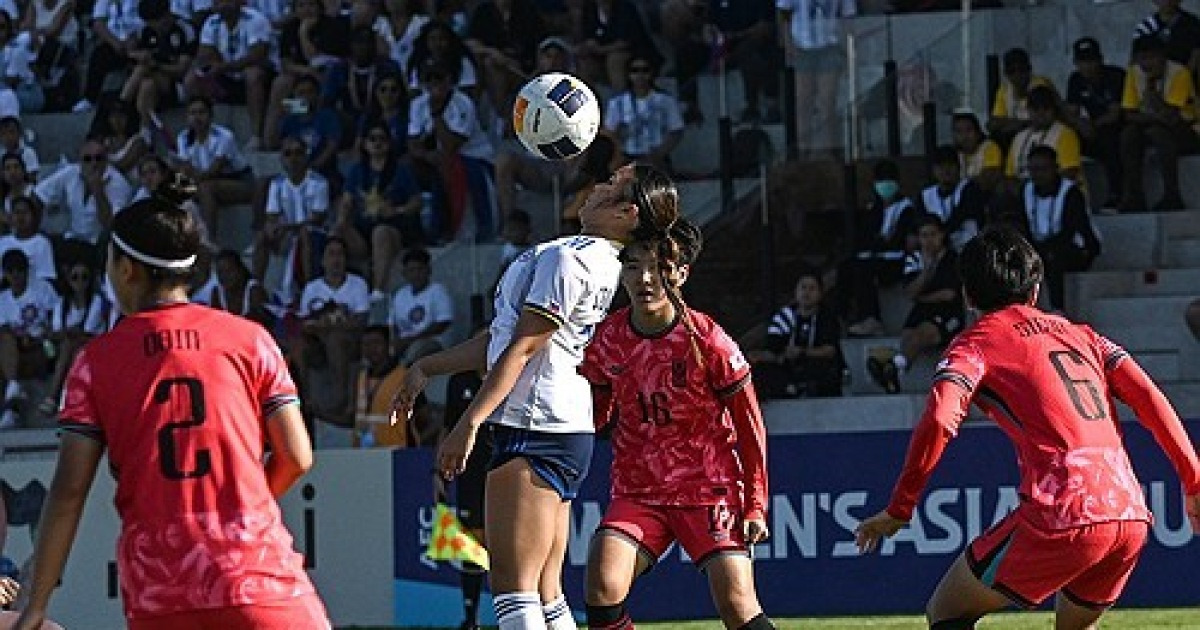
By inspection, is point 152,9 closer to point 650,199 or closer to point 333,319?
point 333,319

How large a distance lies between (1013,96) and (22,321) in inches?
331

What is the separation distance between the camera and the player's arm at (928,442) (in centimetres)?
847

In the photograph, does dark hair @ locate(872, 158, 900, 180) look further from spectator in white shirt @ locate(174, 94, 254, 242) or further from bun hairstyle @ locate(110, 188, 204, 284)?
bun hairstyle @ locate(110, 188, 204, 284)

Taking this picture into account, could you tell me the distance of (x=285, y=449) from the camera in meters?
6.86

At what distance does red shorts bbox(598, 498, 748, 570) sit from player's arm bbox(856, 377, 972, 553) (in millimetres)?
1351

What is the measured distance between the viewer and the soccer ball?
10.5m

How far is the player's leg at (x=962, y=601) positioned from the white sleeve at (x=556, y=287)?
1.60 meters

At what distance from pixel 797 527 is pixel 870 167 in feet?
13.0

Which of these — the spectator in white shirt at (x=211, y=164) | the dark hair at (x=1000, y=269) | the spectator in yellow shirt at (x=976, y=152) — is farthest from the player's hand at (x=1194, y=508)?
the spectator in white shirt at (x=211, y=164)

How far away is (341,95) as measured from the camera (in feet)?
72.5

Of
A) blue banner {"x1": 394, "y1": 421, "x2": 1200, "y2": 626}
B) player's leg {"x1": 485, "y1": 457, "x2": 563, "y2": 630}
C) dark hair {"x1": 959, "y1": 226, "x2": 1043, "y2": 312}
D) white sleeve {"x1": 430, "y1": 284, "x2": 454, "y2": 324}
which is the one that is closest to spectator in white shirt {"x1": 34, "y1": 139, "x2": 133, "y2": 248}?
white sleeve {"x1": 430, "y1": 284, "x2": 454, "y2": 324}

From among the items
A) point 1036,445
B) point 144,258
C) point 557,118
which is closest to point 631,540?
point 557,118

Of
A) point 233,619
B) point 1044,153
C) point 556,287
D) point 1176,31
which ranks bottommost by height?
point 233,619

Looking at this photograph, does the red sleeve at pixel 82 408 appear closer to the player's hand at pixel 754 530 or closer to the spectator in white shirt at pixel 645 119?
the player's hand at pixel 754 530
